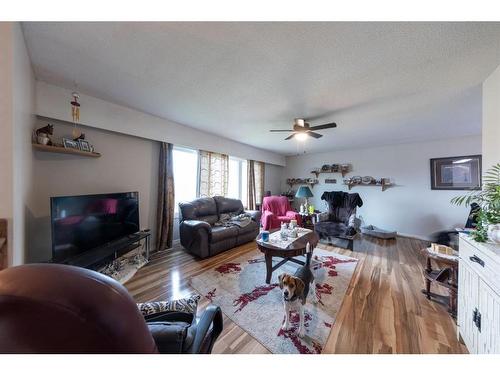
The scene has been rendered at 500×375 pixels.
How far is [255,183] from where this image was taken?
17.5 ft

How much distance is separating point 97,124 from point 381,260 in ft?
14.9

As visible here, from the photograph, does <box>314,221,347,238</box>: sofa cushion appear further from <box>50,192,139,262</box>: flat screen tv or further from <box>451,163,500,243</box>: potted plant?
<box>50,192,139,262</box>: flat screen tv

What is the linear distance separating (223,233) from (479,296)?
8.72 feet

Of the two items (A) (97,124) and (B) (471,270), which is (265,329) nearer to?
(B) (471,270)

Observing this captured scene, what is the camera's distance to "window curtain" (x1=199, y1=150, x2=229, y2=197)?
3.86m

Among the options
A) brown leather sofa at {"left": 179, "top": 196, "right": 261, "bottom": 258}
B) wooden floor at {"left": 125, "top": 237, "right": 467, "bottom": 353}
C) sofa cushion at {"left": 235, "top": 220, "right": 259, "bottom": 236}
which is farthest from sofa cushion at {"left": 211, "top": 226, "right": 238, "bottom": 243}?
wooden floor at {"left": 125, "top": 237, "right": 467, "bottom": 353}

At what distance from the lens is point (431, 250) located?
1969mm

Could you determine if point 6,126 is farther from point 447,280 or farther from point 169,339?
point 447,280

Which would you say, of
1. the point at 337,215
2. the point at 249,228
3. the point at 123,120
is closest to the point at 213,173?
the point at 249,228

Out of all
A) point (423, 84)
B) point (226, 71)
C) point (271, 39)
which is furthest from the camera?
point (423, 84)

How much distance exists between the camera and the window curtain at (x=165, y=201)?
123 inches

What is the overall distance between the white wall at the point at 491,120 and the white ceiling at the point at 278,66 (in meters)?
0.12
